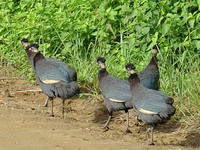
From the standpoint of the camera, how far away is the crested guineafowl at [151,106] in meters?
7.57

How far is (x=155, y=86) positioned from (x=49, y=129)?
1.63m

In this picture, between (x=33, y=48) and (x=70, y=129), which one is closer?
(x=70, y=129)

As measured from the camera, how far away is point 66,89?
8836 mm

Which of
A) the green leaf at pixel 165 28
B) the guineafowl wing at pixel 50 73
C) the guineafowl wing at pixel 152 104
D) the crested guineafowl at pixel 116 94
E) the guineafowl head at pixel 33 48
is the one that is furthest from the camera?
the green leaf at pixel 165 28

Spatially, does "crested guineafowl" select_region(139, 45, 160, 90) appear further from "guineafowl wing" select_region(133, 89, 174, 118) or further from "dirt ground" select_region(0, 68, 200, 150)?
"guineafowl wing" select_region(133, 89, 174, 118)

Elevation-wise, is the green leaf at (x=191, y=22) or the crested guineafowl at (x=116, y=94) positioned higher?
the green leaf at (x=191, y=22)

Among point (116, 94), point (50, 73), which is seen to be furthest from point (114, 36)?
point (116, 94)

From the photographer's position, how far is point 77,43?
11000 mm

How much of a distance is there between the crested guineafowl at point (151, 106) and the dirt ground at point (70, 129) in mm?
305

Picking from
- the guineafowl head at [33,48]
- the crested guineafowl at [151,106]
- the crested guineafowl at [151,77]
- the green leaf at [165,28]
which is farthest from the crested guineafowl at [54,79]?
the green leaf at [165,28]

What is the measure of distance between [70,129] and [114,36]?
10.4ft

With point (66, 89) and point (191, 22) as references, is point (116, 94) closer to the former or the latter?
point (66, 89)

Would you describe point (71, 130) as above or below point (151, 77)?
below

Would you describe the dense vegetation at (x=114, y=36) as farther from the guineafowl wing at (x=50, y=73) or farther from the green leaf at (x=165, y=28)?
the guineafowl wing at (x=50, y=73)
